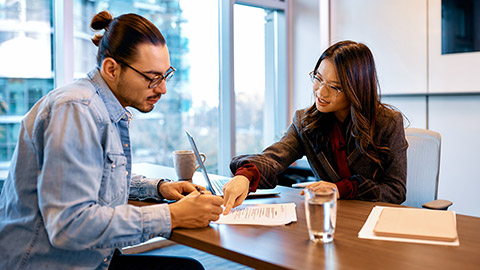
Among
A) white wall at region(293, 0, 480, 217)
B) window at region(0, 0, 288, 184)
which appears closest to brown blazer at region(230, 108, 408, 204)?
white wall at region(293, 0, 480, 217)

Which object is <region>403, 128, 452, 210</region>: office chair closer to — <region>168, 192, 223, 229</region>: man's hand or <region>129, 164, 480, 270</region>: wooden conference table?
<region>129, 164, 480, 270</region>: wooden conference table

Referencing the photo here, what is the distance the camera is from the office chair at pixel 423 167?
1946 millimetres

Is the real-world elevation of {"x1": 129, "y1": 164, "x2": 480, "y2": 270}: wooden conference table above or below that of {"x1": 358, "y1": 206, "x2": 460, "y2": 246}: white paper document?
below

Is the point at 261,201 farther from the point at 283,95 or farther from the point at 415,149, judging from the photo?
the point at 283,95

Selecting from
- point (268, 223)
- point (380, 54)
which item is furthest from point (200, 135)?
point (268, 223)

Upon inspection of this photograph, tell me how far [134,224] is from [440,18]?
2.53 m

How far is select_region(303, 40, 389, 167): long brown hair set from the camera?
1.69 m

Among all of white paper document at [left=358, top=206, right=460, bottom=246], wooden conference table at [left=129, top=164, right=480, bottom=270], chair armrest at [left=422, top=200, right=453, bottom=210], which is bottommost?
chair armrest at [left=422, top=200, right=453, bottom=210]

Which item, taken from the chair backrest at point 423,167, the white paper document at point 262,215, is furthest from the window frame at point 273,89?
the white paper document at point 262,215

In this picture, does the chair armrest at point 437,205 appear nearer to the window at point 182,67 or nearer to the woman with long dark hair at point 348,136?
the woman with long dark hair at point 348,136

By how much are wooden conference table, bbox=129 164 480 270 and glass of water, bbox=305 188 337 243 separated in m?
0.02

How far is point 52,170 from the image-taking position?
1034 mm

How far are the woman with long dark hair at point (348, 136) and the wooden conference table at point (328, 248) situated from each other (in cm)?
42

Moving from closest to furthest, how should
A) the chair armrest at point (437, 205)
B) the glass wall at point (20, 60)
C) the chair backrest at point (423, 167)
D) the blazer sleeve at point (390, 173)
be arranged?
the blazer sleeve at point (390, 173)
the chair armrest at point (437, 205)
the chair backrest at point (423, 167)
the glass wall at point (20, 60)
